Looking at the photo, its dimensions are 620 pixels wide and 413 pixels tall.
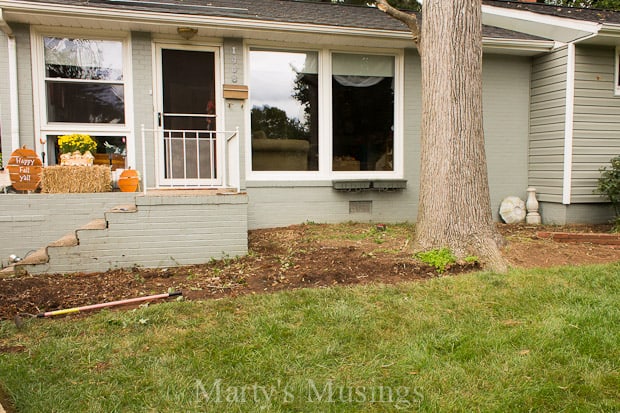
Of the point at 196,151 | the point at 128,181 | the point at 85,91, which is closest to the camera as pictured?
the point at 128,181

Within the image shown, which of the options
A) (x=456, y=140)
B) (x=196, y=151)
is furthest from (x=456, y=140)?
(x=196, y=151)

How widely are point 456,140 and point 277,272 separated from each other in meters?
2.33

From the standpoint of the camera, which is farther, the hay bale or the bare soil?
the hay bale

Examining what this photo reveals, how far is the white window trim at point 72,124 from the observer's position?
5957mm

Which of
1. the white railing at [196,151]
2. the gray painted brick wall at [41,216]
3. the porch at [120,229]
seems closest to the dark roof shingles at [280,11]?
the white railing at [196,151]

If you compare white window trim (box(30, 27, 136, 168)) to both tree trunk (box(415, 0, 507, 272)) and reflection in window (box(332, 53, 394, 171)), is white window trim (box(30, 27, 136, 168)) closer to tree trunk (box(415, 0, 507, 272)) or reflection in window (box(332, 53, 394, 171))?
reflection in window (box(332, 53, 394, 171))

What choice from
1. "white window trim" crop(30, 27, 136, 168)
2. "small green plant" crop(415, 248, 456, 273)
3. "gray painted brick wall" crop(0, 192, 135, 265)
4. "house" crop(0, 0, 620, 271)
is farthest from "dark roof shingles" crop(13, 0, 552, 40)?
"small green plant" crop(415, 248, 456, 273)

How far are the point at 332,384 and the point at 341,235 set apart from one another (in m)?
3.66

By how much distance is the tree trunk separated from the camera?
4.57 metres

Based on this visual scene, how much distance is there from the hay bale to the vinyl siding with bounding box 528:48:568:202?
6890 mm

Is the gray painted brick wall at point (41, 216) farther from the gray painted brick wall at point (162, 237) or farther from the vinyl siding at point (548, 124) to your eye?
the vinyl siding at point (548, 124)

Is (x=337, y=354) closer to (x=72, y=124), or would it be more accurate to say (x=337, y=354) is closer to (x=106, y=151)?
(x=106, y=151)

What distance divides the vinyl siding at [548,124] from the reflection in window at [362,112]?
2.60 metres

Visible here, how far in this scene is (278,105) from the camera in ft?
22.7
